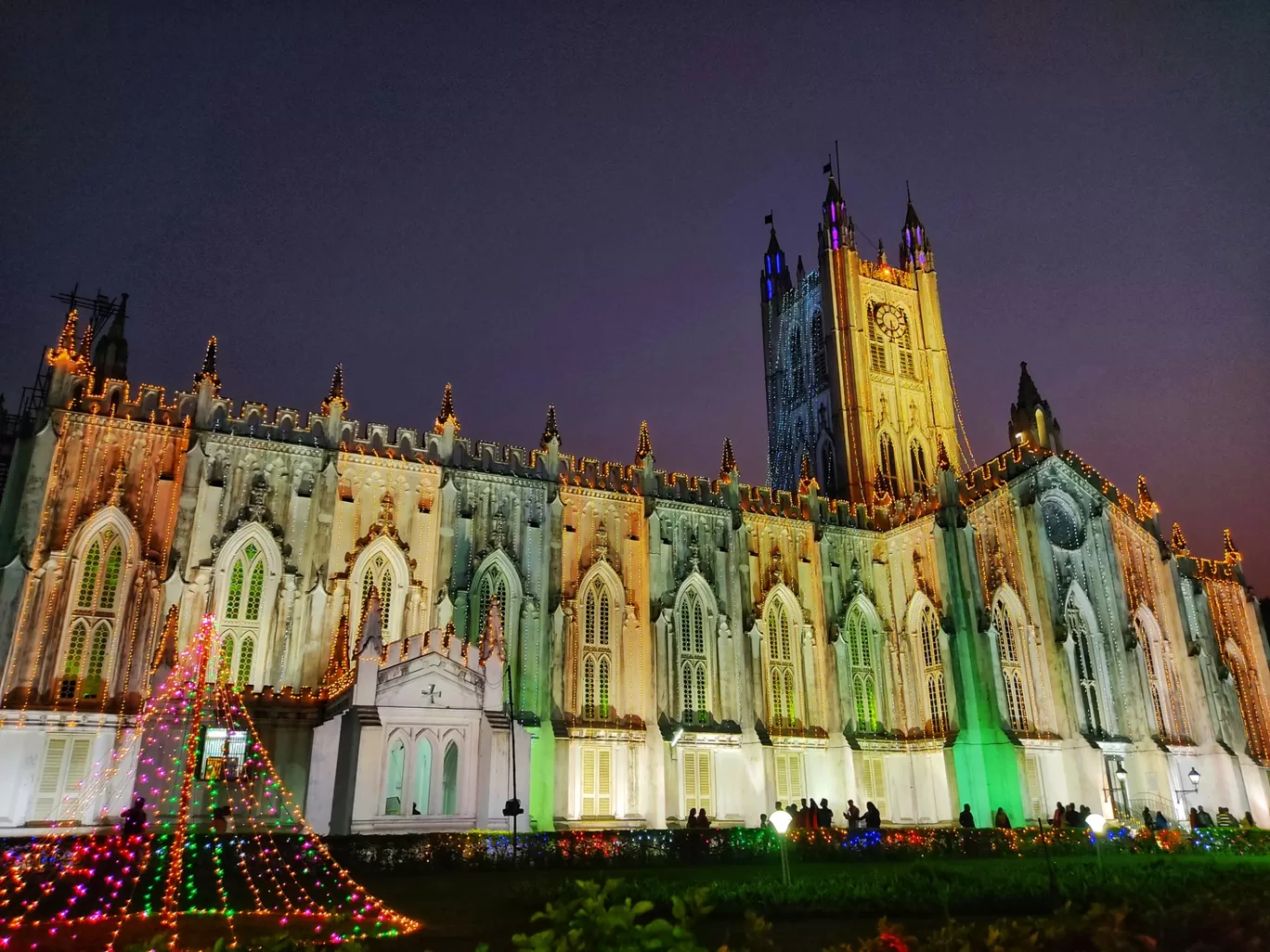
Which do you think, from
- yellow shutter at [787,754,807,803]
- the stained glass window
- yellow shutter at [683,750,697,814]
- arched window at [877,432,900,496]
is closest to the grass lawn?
the stained glass window

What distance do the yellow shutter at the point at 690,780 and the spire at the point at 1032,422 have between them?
67.5 feet

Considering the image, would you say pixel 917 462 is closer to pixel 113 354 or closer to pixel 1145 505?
pixel 1145 505

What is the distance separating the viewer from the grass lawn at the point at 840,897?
13328 mm

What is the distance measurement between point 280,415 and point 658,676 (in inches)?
719

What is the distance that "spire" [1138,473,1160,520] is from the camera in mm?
46656

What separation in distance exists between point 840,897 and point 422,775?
61.4ft

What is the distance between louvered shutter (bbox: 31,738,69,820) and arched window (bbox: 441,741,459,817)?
1140 cm

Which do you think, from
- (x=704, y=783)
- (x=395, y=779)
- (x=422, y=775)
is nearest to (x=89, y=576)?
(x=395, y=779)

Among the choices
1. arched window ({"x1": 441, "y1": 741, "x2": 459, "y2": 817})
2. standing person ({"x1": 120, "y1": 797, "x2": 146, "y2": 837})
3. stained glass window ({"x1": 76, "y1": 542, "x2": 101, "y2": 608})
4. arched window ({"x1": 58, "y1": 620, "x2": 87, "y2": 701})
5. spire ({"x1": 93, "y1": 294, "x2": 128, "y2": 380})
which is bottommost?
standing person ({"x1": 120, "y1": 797, "x2": 146, "y2": 837})

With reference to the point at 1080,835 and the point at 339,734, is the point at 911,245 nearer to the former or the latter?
the point at 1080,835

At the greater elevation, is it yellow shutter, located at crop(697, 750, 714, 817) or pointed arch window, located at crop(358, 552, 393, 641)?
pointed arch window, located at crop(358, 552, 393, 641)

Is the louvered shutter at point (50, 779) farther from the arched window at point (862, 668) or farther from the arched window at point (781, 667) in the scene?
the arched window at point (862, 668)

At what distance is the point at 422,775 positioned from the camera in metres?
31.0

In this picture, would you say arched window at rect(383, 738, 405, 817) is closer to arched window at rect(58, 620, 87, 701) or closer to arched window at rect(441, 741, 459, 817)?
arched window at rect(441, 741, 459, 817)
